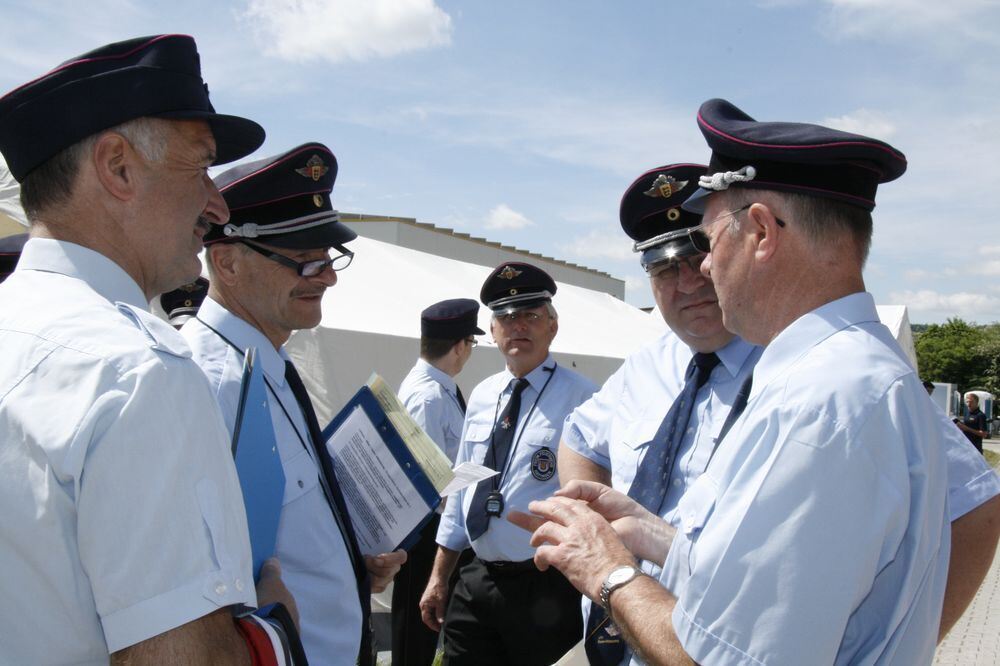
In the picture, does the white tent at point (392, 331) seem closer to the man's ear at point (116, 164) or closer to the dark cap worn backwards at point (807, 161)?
the man's ear at point (116, 164)

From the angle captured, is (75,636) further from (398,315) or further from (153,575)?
(398,315)

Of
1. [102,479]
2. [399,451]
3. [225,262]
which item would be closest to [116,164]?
[102,479]

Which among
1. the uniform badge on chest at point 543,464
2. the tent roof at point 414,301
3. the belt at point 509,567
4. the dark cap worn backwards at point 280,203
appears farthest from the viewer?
the tent roof at point 414,301

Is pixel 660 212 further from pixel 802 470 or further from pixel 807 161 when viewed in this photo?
pixel 802 470

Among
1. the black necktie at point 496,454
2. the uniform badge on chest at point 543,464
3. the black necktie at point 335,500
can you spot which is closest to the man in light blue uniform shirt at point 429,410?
the black necktie at point 496,454

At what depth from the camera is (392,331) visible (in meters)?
6.17

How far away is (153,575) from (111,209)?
664 millimetres

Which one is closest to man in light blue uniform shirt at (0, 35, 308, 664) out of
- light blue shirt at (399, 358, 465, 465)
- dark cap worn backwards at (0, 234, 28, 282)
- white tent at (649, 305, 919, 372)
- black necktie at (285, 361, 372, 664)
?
black necktie at (285, 361, 372, 664)

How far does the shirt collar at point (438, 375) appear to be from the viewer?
18.6ft

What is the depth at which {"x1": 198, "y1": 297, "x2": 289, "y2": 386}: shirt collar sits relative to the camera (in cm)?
224

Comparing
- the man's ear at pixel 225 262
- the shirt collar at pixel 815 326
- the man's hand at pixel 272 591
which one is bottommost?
the man's hand at pixel 272 591

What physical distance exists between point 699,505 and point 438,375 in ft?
13.8

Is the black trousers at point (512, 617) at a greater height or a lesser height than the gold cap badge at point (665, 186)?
lesser

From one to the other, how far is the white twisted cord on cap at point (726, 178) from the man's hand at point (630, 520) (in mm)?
855
